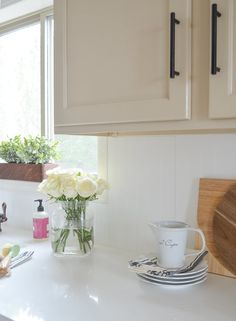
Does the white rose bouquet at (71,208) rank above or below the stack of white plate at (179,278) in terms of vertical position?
above

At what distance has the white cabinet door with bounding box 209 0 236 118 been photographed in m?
0.83

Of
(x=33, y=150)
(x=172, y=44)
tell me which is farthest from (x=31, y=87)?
(x=172, y=44)

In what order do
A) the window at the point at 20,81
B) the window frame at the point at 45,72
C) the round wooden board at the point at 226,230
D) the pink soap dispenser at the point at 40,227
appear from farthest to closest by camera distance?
the window at the point at 20,81 < the window frame at the point at 45,72 < the pink soap dispenser at the point at 40,227 < the round wooden board at the point at 226,230

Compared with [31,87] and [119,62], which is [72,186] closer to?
[119,62]

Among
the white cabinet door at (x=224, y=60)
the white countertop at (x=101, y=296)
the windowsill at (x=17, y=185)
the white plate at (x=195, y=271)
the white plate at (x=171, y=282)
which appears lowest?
the white countertop at (x=101, y=296)

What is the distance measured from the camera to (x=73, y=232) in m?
1.37

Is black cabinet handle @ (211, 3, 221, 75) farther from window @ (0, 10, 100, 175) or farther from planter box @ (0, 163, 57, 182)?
planter box @ (0, 163, 57, 182)

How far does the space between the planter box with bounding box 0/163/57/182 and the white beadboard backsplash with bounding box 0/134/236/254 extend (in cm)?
41

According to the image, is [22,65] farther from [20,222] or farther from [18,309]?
[18,309]

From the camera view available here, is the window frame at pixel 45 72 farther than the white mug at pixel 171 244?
Yes

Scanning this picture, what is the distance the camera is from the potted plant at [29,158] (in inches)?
72.1

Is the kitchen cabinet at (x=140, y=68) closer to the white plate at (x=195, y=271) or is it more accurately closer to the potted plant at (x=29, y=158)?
the white plate at (x=195, y=271)

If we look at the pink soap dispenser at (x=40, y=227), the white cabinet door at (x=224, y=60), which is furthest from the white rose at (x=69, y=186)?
the white cabinet door at (x=224, y=60)

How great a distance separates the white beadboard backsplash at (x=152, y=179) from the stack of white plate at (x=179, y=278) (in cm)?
24
